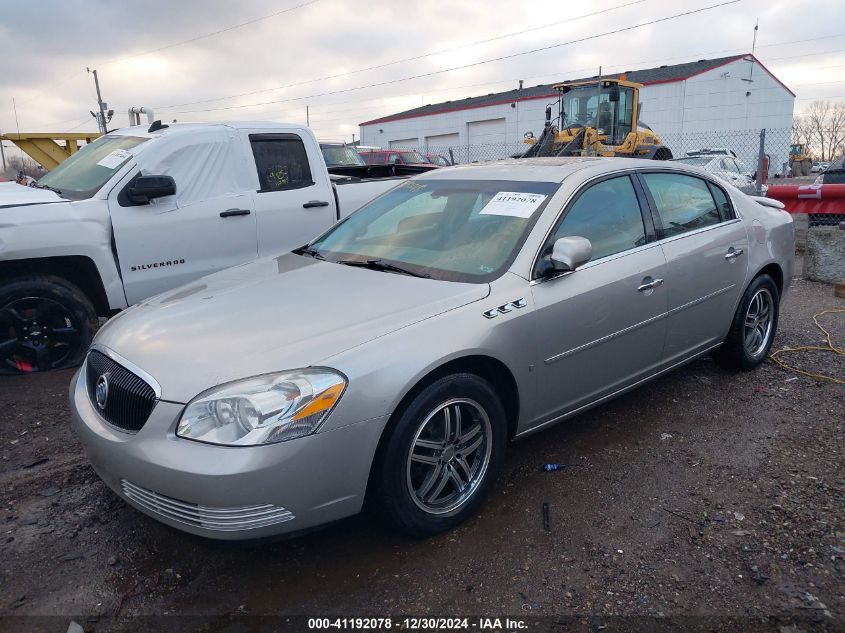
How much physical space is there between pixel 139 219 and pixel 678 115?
3754 centimetres

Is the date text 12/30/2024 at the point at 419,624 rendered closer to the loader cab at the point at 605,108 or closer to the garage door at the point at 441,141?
the loader cab at the point at 605,108

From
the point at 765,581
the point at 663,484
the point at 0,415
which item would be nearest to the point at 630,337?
the point at 663,484

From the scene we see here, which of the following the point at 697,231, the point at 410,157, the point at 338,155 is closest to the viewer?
the point at 697,231

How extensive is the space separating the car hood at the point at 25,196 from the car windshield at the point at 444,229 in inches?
96.1

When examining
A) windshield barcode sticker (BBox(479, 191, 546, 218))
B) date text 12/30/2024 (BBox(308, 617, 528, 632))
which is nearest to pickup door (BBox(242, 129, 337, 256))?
windshield barcode sticker (BBox(479, 191, 546, 218))

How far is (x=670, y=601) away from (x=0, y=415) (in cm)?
432

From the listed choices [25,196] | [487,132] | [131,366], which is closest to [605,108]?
[25,196]

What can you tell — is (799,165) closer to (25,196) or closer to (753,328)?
(753,328)

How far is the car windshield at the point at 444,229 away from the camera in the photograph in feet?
10.6

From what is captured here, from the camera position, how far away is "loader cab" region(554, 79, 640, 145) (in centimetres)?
1886

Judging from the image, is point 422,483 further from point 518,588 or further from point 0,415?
point 0,415

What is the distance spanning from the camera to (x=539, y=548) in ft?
Answer: 9.23

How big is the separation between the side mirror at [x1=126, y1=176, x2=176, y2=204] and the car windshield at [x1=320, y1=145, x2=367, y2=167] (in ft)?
25.5

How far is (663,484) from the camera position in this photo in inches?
131
